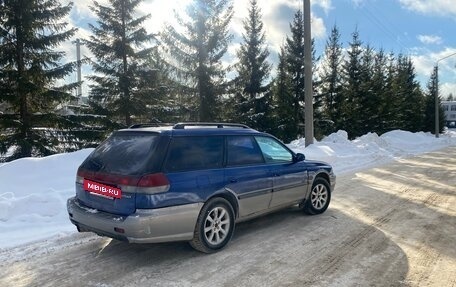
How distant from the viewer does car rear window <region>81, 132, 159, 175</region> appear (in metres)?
4.66

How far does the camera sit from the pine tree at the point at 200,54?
22.0 m

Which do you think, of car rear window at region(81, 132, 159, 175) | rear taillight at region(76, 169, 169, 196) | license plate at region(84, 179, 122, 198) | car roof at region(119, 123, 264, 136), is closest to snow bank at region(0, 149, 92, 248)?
license plate at region(84, 179, 122, 198)

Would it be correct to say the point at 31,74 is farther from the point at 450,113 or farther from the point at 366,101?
the point at 450,113

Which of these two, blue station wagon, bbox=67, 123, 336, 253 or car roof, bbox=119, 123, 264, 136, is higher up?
car roof, bbox=119, 123, 264, 136

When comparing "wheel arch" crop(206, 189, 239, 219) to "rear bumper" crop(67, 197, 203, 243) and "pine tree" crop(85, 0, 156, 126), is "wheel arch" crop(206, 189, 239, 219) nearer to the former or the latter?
"rear bumper" crop(67, 197, 203, 243)

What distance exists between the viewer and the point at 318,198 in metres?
7.05

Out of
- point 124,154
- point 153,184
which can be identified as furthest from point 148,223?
point 124,154

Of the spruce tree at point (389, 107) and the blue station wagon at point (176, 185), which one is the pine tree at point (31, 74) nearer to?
the blue station wagon at point (176, 185)

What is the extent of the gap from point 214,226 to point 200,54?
18.5 m

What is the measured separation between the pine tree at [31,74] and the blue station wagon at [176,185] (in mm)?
11528

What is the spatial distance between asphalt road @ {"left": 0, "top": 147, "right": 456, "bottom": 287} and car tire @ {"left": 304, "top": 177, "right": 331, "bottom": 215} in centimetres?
18

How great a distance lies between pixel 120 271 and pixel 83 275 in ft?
1.31

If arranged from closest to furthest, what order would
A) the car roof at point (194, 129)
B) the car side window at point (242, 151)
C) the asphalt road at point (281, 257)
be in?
the asphalt road at point (281, 257), the car roof at point (194, 129), the car side window at point (242, 151)

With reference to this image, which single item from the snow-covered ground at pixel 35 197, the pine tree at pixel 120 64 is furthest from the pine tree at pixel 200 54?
the snow-covered ground at pixel 35 197
